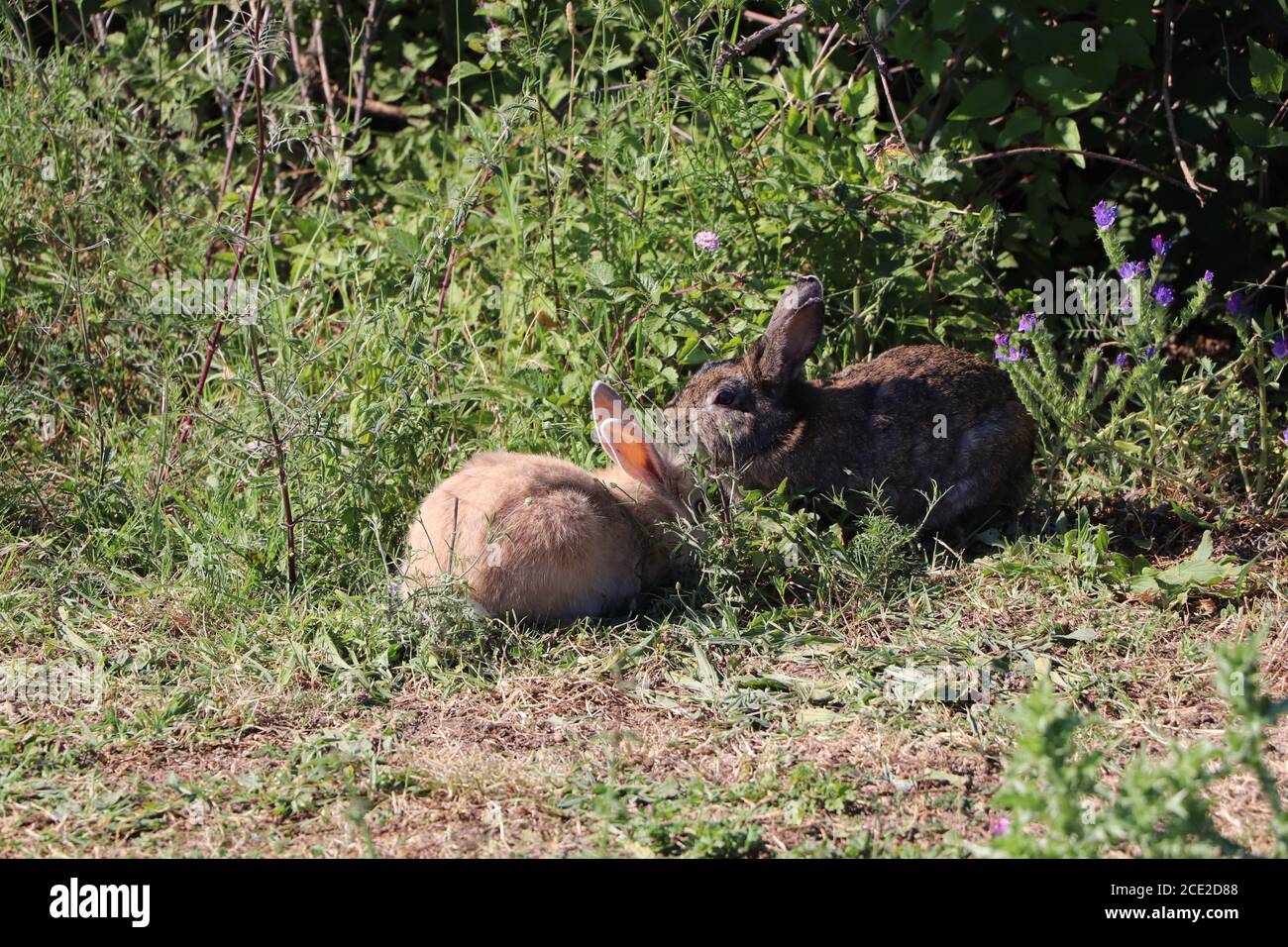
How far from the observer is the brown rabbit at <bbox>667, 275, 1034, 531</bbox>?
478 centimetres

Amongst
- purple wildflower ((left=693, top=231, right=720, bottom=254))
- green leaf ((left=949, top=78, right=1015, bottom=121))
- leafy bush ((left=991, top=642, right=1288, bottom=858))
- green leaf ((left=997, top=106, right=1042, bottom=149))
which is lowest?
leafy bush ((left=991, top=642, right=1288, bottom=858))

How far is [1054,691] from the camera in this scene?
3.75 meters

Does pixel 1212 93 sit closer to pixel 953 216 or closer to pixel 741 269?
pixel 953 216

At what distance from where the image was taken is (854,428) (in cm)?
486

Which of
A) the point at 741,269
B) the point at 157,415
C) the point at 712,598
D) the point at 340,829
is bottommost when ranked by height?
the point at 340,829

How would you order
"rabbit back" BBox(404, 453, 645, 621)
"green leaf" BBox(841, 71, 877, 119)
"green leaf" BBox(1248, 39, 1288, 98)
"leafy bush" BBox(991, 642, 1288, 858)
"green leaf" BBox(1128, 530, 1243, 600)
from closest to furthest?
"leafy bush" BBox(991, 642, 1288, 858) < "rabbit back" BBox(404, 453, 645, 621) < "green leaf" BBox(1128, 530, 1243, 600) < "green leaf" BBox(1248, 39, 1288, 98) < "green leaf" BBox(841, 71, 877, 119)

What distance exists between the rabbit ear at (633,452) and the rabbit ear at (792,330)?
21.8 inches

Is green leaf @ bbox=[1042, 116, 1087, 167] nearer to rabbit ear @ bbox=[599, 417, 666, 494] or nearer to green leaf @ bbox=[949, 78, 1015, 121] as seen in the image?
green leaf @ bbox=[949, 78, 1015, 121]

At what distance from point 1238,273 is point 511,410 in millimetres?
3168

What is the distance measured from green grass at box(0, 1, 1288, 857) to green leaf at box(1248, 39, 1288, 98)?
902mm

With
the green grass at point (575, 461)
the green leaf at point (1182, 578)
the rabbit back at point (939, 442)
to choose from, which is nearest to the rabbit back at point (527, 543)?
the green grass at point (575, 461)

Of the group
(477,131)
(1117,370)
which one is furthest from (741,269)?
(1117,370)

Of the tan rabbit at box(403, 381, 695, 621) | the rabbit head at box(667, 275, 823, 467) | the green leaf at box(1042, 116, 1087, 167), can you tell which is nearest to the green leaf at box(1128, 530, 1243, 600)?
the rabbit head at box(667, 275, 823, 467)

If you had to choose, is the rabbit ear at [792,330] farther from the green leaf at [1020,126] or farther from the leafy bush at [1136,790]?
the leafy bush at [1136,790]
